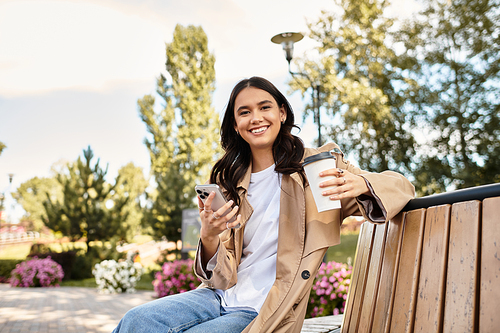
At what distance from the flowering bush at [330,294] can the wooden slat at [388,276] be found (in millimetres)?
4225

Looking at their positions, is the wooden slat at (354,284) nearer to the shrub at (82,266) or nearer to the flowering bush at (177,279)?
the flowering bush at (177,279)

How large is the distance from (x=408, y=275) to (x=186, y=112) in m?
26.1

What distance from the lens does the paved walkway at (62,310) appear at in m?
7.40

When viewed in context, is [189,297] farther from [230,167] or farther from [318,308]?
[318,308]

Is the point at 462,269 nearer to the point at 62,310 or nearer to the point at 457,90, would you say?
the point at 62,310

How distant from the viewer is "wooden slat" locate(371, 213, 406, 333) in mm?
1591

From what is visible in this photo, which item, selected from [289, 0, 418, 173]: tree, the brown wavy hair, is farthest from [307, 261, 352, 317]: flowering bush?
[289, 0, 418, 173]: tree

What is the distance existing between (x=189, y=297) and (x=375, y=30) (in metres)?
18.2

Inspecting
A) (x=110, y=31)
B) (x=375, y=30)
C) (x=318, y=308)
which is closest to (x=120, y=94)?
(x=110, y=31)

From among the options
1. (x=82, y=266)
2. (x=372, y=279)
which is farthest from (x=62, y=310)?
(x=372, y=279)

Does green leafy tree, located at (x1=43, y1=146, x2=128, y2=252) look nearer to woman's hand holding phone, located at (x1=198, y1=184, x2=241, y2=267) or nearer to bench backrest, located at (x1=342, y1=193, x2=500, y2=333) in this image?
woman's hand holding phone, located at (x1=198, y1=184, x2=241, y2=267)

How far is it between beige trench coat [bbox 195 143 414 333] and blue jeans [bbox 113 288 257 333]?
0.09 meters

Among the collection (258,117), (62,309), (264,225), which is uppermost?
(258,117)

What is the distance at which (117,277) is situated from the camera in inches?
512
